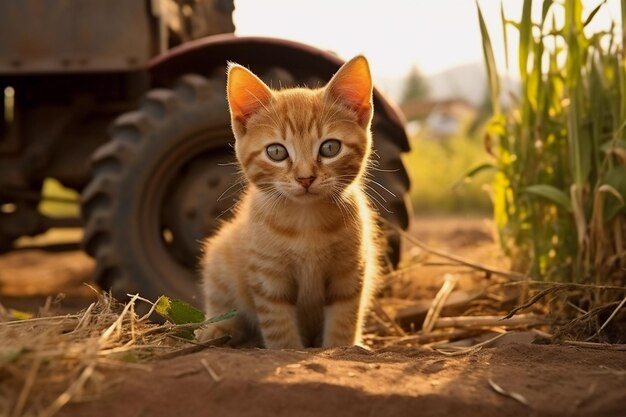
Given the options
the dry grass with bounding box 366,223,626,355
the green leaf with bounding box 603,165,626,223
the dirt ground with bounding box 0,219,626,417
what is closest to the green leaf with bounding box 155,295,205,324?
the dirt ground with bounding box 0,219,626,417

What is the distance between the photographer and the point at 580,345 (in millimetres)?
2180

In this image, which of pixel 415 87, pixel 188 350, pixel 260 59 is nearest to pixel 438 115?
pixel 415 87

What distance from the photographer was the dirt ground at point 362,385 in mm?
1566

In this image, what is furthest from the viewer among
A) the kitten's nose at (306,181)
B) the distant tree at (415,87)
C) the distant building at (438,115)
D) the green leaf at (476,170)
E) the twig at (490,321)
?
the distant tree at (415,87)

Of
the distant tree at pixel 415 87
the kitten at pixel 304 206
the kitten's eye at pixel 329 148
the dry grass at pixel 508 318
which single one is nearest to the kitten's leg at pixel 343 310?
the kitten at pixel 304 206

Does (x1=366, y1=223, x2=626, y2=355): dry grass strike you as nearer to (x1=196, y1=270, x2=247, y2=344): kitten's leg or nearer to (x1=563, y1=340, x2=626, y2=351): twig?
(x1=563, y1=340, x2=626, y2=351): twig

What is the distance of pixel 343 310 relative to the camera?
96.0 inches

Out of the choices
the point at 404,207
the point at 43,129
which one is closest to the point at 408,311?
the point at 404,207

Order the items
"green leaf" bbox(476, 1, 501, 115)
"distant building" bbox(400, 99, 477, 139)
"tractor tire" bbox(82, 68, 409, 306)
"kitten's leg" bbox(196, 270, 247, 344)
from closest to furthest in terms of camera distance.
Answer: "kitten's leg" bbox(196, 270, 247, 344)
"green leaf" bbox(476, 1, 501, 115)
"tractor tire" bbox(82, 68, 409, 306)
"distant building" bbox(400, 99, 477, 139)

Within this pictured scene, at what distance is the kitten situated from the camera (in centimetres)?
232

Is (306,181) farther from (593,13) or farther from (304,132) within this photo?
(593,13)

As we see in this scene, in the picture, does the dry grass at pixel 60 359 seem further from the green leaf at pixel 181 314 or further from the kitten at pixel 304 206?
the kitten at pixel 304 206

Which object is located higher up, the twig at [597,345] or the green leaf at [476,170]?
the green leaf at [476,170]

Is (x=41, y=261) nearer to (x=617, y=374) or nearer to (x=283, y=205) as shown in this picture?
(x=283, y=205)
